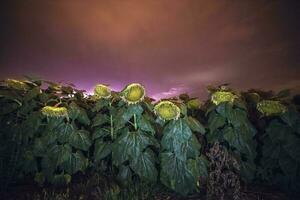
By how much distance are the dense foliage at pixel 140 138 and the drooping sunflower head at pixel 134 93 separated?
0.7 inches

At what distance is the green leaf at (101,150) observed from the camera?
5.67 m

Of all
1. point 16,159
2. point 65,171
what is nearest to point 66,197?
point 65,171

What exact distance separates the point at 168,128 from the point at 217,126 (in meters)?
0.93

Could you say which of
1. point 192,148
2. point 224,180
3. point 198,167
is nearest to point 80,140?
point 192,148

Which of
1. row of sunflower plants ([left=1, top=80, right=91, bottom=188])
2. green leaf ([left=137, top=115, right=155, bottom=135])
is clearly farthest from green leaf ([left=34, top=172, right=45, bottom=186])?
green leaf ([left=137, top=115, right=155, bottom=135])

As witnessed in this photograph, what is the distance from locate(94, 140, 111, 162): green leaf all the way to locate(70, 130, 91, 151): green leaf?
0.60 feet

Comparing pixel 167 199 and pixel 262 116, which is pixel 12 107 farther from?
pixel 262 116

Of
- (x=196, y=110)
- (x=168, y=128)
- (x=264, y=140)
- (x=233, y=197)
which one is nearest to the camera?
(x=233, y=197)

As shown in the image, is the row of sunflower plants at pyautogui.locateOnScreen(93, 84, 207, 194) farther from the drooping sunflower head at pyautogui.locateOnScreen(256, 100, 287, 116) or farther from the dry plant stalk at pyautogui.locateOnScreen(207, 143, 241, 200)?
the drooping sunflower head at pyautogui.locateOnScreen(256, 100, 287, 116)

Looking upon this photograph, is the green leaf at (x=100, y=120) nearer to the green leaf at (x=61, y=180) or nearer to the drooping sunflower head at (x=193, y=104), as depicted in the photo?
the green leaf at (x=61, y=180)

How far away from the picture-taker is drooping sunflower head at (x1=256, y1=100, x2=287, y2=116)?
5.65 m

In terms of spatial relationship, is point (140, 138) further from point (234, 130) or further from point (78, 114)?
point (234, 130)

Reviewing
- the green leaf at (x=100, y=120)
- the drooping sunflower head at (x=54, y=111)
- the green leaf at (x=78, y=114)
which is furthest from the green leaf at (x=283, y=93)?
the drooping sunflower head at (x=54, y=111)

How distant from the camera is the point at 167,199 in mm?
5074
